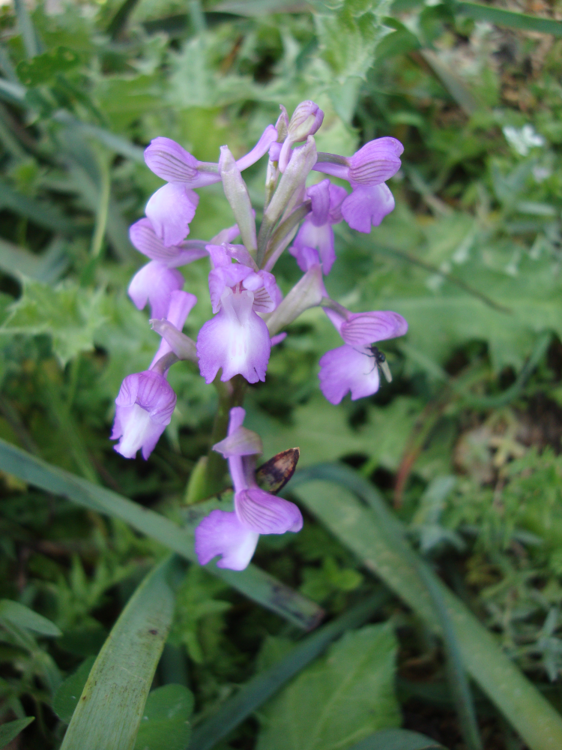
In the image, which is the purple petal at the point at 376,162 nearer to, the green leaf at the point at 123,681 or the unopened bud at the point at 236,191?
the unopened bud at the point at 236,191

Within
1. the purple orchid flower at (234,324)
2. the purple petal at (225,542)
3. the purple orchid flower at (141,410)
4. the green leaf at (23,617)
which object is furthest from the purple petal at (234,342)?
the green leaf at (23,617)

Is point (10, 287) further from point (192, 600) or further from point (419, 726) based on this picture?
point (419, 726)

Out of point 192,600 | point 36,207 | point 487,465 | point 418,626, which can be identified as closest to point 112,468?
point 192,600

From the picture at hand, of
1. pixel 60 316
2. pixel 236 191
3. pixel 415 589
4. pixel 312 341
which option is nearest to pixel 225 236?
pixel 236 191

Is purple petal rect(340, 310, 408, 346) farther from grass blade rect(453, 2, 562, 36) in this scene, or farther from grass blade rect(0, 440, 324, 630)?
grass blade rect(453, 2, 562, 36)

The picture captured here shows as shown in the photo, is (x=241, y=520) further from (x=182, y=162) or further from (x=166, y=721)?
(x=182, y=162)

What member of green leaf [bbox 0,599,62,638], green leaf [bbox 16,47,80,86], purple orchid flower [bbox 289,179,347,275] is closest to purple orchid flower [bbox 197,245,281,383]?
purple orchid flower [bbox 289,179,347,275]
